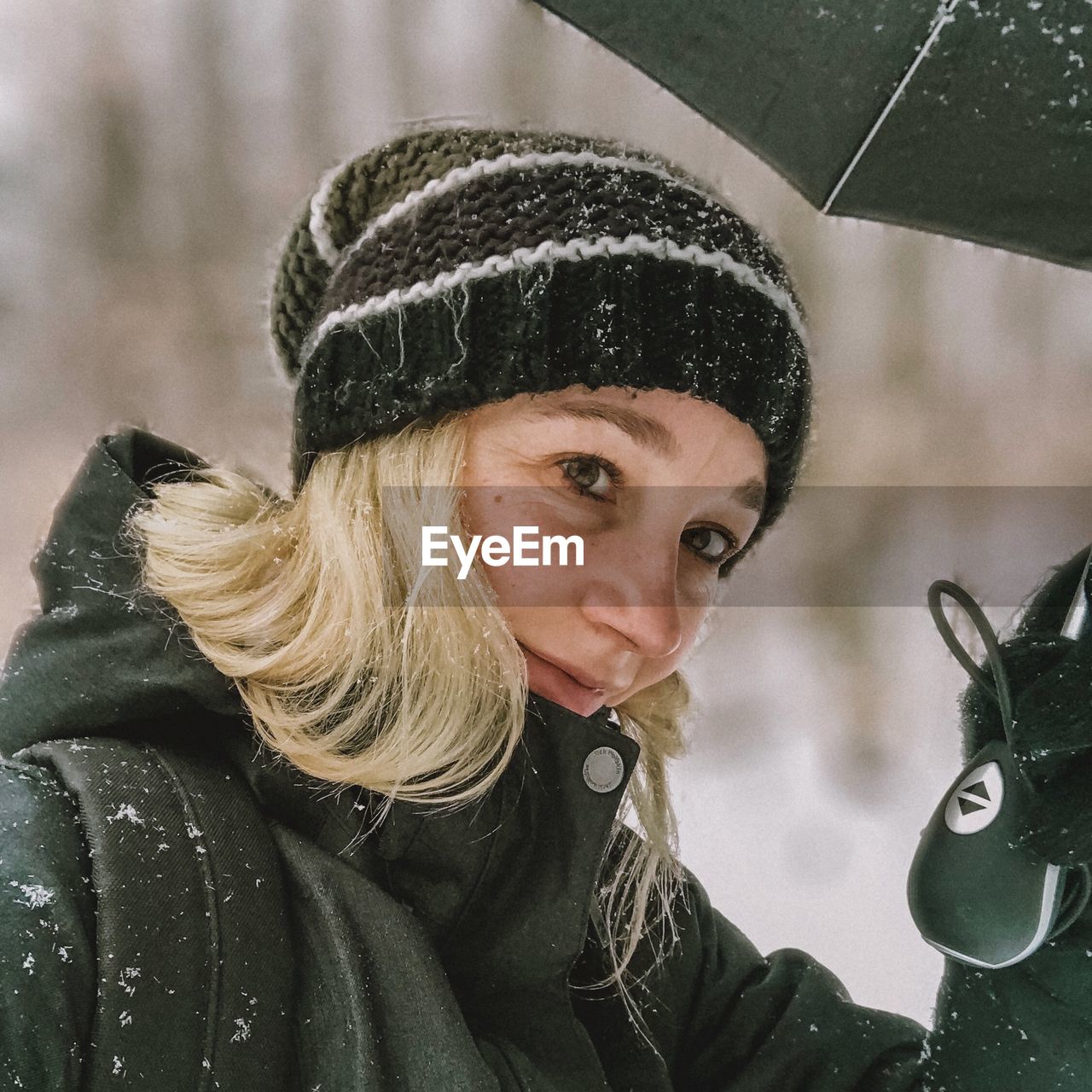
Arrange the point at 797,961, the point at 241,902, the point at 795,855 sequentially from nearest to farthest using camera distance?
the point at 241,902
the point at 797,961
the point at 795,855

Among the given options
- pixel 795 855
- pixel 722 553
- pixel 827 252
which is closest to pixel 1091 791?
pixel 722 553

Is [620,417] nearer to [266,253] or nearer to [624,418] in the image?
[624,418]

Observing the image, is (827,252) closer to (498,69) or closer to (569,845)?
(498,69)

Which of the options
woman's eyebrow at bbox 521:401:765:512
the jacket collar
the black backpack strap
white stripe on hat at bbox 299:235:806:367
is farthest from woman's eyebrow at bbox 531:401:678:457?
the black backpack strap

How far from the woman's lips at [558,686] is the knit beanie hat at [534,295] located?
0.21 meters

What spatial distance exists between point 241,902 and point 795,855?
1.13m

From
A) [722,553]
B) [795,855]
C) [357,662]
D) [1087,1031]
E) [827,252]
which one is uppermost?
[827,252]

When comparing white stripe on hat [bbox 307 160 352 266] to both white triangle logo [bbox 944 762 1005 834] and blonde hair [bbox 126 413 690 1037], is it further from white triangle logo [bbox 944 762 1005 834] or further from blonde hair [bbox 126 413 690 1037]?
white triangle logo [bbox 944 762 1005 834]

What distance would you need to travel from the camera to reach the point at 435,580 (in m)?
0.64

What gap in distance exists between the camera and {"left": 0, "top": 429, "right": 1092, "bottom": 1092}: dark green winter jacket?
48cm

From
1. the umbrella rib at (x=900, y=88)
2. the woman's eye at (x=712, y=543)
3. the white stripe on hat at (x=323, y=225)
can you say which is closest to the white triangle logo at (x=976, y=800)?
the woman's eye at (x=712, y=543)

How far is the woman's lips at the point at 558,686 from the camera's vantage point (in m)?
0.67

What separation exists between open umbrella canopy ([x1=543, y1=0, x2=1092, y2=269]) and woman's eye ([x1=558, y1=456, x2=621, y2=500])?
0.33m

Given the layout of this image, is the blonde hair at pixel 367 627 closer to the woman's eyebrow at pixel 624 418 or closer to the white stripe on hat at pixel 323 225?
the woman's eyebrow at pixel 624 418
